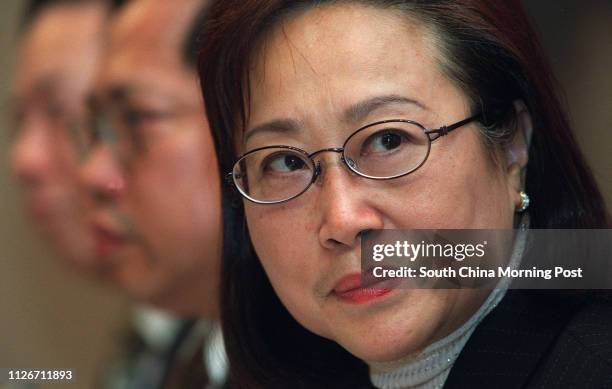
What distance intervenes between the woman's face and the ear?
0.04m

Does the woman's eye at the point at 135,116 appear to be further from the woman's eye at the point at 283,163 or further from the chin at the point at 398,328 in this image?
the chin at the point at 398,328

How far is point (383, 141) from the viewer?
3.95ft

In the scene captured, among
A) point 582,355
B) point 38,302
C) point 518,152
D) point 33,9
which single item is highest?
point 518,152

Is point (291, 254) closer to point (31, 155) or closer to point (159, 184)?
point (159, 184)

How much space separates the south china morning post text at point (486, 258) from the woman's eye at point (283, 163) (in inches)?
5.6

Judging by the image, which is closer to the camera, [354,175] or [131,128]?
[354,175]

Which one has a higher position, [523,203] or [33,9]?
[523,203]

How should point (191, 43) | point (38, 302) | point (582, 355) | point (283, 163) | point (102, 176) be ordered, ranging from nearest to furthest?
point (582, 355), point (283, 163), point (191, 43), point (102, 176), point (38, 302)

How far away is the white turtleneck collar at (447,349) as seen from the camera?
1.29 m

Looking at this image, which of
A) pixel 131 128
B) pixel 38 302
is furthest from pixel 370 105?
pixel 38 302

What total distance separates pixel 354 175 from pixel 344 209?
0.16 ft

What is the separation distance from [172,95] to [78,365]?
69cm

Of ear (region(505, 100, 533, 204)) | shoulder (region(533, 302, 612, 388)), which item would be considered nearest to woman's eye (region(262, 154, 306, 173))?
ear (region(505, 100, 533, 204))

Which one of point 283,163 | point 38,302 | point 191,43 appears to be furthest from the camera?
point 38,302
